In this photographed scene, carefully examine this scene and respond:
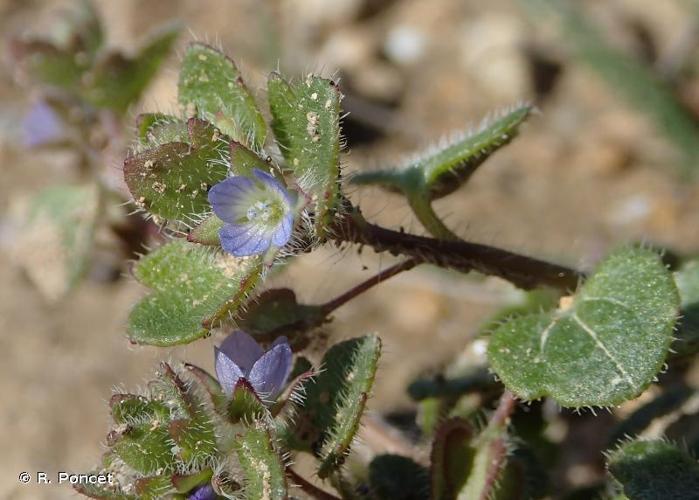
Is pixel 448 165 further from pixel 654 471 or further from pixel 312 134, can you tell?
pixel 654 471

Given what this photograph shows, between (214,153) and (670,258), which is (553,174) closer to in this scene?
(670,258)

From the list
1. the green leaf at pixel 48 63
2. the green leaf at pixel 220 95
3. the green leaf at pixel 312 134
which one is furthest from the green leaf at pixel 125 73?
the green leaf at pixel 312 134

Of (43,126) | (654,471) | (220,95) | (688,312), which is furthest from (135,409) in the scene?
(43,126)

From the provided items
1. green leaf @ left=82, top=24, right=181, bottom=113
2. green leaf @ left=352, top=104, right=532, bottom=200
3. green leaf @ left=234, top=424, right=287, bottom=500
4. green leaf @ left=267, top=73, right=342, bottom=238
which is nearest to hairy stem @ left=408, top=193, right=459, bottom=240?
green leaf @ left=352, top=104, right=532, bottom=200

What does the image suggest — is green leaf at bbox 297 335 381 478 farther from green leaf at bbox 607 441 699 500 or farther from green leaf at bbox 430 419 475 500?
green leaf at bbox 607 441 699 500

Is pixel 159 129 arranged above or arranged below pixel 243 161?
above

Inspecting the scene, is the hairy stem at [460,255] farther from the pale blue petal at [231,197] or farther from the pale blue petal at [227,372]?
the pale blue petal at [227,372]
